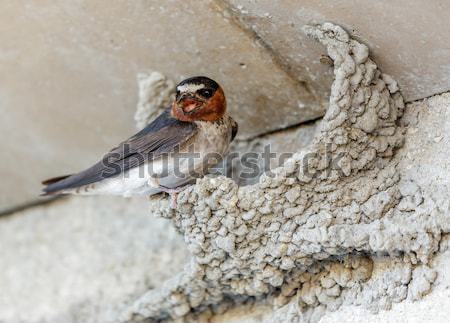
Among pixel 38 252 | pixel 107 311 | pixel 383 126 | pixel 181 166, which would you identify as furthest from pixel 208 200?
pixel 38 252

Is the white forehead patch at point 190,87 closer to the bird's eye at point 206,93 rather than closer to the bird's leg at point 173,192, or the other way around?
the bird's eye at point 206,93

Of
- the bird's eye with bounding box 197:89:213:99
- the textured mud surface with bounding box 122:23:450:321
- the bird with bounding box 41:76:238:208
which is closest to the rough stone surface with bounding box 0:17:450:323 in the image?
the textured mud surface with bounding box 122:23:450:321

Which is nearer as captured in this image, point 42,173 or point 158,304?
point 158,304

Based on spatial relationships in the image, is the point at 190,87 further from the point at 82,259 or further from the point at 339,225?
the point at 82,259

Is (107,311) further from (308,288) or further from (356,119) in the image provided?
(356,119)

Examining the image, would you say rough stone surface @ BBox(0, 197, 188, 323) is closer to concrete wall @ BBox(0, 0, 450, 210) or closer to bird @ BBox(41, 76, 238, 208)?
concrete wall @ BBox(0, 0, 450, 210)

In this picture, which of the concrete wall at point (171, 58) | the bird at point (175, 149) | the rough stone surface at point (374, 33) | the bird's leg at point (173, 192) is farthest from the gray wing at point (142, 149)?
the rough stone surface at point (374, 33)
